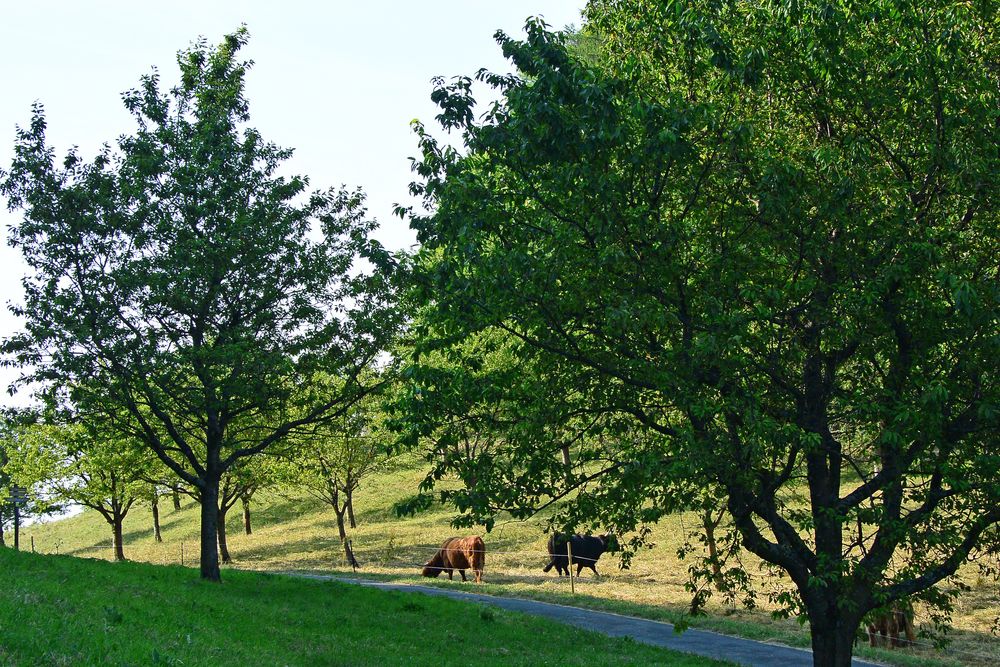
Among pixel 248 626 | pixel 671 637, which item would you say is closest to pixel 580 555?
pixel 671 637

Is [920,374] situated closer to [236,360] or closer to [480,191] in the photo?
[480,191]

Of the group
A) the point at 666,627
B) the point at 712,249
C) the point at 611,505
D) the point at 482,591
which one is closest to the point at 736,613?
the point at 666,627

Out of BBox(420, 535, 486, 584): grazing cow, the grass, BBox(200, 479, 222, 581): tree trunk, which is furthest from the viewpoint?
BBox(420, 535, 486, 584): grazing cow

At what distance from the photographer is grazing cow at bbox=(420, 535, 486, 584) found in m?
37.5

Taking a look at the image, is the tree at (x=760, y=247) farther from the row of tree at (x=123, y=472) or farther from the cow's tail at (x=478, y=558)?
the row of tree at (x=123, y=472)

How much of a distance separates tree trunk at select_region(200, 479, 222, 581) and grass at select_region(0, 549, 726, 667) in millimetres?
513

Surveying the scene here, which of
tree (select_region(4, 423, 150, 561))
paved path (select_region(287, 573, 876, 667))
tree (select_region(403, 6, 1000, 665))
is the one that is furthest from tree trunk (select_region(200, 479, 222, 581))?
tree (select_region(4, 423, 150, 561))

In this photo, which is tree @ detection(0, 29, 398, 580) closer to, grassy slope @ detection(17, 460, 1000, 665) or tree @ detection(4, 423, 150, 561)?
grassy slope @ detection(17, 460, 1000, 665)

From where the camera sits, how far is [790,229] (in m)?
13.3

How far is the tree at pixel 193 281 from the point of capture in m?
25.7

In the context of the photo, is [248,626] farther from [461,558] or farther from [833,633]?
[461,558]

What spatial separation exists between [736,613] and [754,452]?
59.2 feet

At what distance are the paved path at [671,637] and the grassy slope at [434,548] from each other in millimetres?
847

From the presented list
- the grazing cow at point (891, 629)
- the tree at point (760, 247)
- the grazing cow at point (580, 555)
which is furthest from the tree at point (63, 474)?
the tree at point (760, 247)
